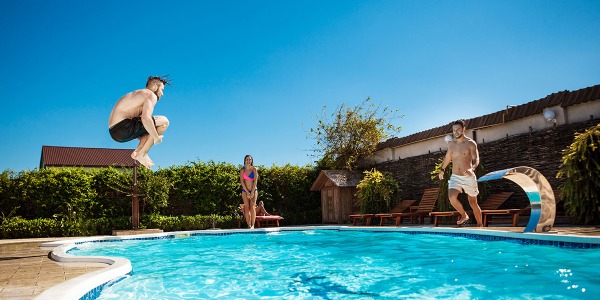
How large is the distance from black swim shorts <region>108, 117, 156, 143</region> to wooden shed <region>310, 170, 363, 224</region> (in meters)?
10.9

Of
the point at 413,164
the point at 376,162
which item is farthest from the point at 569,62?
the point at 376,162

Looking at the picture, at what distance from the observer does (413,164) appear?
15.0m

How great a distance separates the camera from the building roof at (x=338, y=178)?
1570 cm

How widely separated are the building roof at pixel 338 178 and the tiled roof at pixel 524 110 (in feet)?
7.94

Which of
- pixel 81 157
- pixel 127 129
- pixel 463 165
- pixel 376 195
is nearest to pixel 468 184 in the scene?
pixel 463 165

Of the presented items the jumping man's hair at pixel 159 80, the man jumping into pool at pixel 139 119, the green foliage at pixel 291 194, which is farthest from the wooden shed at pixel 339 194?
the man jumping into pool at pixel 139 119

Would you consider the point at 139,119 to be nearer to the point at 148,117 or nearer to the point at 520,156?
the point at 148,117

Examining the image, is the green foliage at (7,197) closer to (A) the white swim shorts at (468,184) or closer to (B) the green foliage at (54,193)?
(B) the green foliage at (54,193)

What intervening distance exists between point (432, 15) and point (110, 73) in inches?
413

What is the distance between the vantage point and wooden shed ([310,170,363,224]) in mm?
15852

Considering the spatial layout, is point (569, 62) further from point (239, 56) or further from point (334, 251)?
point (239, 56)

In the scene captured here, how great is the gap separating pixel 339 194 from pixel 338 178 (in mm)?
593

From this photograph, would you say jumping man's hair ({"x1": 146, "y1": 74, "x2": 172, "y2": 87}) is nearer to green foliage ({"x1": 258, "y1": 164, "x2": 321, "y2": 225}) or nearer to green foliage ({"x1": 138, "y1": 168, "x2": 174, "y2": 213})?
green foliage ({"x1": 138, "y1": 168, "x2": 174, "y2": 213})

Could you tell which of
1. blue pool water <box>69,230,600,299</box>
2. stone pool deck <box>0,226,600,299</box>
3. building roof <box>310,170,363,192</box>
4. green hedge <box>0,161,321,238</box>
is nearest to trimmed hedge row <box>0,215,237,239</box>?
green hedge <box>0,161,321,238</box>
